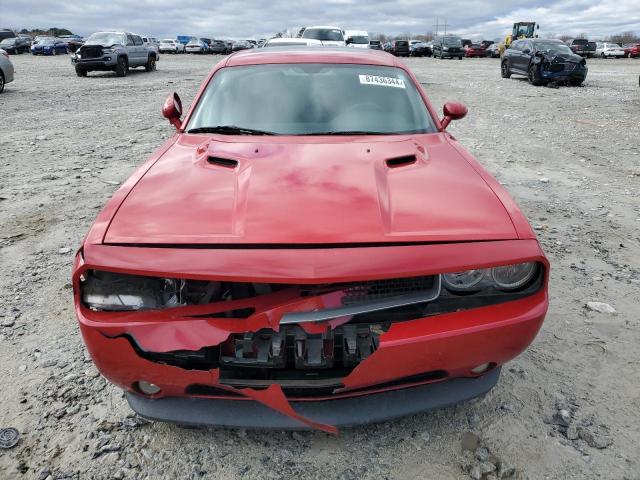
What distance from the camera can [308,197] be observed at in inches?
71.9

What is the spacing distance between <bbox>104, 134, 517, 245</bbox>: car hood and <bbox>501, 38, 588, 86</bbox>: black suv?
14.4 metres

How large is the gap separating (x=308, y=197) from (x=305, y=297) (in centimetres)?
44

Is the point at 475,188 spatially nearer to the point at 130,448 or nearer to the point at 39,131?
the point at 130,448

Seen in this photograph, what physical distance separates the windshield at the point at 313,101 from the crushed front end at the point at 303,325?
48.6 inches

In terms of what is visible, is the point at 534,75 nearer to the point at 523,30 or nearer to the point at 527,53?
the point at 527,53

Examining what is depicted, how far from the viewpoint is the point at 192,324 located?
1.55m

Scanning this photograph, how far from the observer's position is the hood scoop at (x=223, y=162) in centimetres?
218

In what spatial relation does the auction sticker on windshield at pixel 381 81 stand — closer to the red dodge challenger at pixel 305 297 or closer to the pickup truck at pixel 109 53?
the red dodge challenger at pixel 305 297

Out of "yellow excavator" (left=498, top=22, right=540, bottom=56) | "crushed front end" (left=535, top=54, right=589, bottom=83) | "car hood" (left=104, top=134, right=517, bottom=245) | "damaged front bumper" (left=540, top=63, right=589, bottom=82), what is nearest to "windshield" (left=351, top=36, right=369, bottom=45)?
"crushed front end" (left=535, top=54, right=589, bottom=83)

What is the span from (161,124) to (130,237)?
7.61 m

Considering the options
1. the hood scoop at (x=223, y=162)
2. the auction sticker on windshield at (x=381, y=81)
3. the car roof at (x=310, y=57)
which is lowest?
the hood scoop at (x=223, y=162)

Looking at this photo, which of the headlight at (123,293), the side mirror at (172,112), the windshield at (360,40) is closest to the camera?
the headlight at (123,293)

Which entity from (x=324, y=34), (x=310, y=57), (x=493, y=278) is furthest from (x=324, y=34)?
(x=493, y=278)

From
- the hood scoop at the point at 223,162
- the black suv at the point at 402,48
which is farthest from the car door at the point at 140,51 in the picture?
the black suv at the point at 402,48
